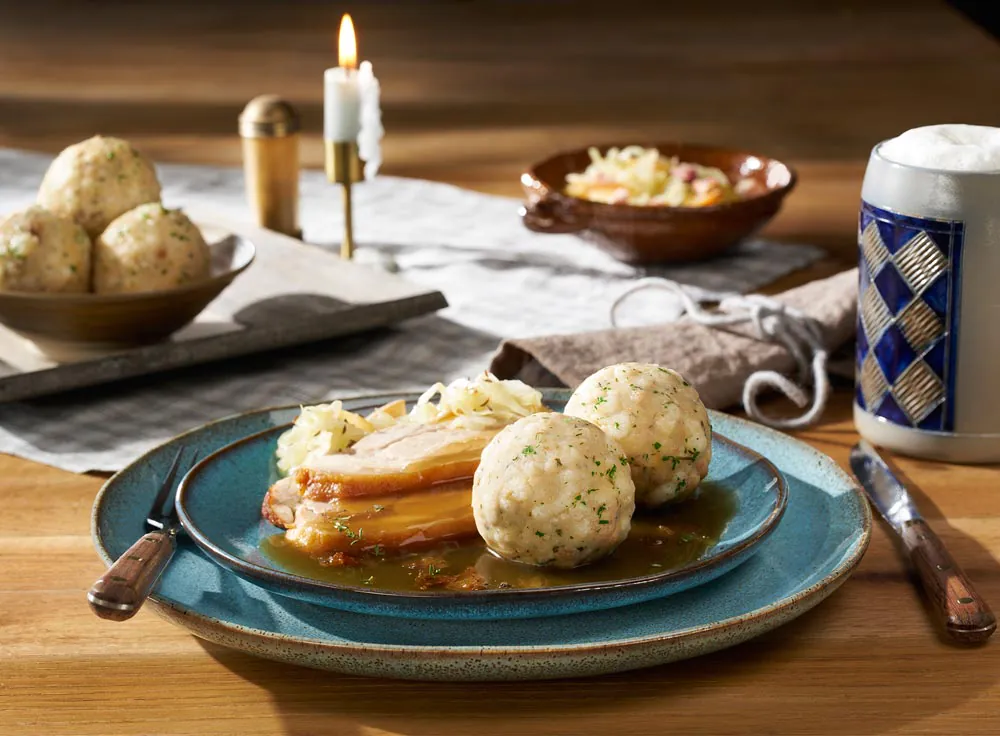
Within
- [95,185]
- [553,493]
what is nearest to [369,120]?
[95,185]

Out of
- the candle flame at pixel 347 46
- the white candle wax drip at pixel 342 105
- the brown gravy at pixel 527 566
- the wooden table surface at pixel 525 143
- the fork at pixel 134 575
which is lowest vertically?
the wooden table surface at pixel 525 143

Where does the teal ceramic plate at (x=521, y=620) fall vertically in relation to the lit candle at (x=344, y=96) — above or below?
below

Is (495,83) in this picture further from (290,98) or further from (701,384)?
(701,384)

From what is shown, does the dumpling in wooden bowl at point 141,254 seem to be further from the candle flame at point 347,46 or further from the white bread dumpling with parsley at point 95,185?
the candle flame at point 347,46

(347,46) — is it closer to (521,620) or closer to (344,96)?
(344,96)

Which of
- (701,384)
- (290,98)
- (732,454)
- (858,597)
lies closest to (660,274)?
(701,384)

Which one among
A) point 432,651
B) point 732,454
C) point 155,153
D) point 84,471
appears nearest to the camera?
point 432,651

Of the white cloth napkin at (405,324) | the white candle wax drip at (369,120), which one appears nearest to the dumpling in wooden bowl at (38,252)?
the white cloth napkin at (405,324)
